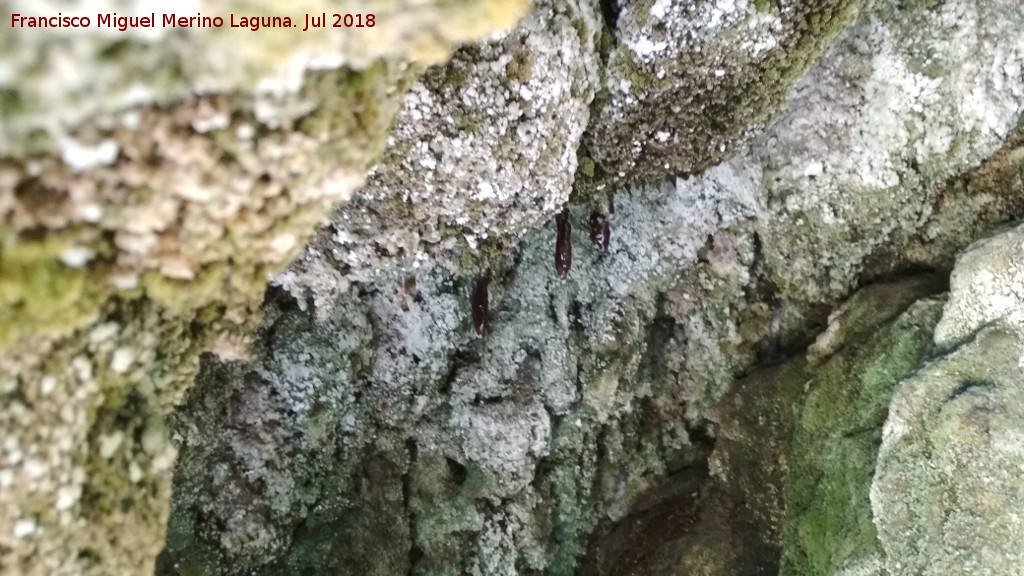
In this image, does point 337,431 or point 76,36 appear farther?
point 337,431

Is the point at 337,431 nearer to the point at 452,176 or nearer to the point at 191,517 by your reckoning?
the point at 191,517

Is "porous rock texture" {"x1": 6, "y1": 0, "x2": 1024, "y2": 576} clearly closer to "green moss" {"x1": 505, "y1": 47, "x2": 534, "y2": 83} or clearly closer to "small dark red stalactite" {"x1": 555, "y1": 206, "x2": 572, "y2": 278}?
"green moss" {"x1": 505, "y1": 47, "x2": 534, "y2": 83}

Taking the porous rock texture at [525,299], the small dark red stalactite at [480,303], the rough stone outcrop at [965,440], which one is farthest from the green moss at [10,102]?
the rough stone outcrop at [965,440]

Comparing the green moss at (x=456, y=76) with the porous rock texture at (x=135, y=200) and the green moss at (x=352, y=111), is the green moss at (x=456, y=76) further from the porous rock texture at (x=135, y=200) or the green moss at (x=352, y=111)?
the green moss at (x=352, y=111)

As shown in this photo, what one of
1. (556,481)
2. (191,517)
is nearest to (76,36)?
(191,517)

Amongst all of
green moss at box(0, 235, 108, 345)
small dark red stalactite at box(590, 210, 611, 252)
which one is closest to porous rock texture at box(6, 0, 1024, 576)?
green moss at box(0, 235, 108, 345)

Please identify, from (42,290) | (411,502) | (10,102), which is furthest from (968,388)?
(10,102)

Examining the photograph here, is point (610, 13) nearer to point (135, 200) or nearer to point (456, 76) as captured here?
point (456, 76)
